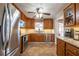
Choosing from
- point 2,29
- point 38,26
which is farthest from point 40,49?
point 2,29

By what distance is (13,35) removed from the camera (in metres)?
1.75

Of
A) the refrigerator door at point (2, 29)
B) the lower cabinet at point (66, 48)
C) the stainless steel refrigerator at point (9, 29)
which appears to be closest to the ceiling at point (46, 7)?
the stainless steel refrigerator at point (9, 29)

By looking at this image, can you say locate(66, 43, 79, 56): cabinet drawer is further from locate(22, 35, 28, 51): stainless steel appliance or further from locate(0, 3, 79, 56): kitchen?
locate(22, 35, 28, 51): stainless steel appliance

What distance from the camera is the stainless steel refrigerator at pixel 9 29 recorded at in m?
1.62

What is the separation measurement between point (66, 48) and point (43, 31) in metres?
0.51

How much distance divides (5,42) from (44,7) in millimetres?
813

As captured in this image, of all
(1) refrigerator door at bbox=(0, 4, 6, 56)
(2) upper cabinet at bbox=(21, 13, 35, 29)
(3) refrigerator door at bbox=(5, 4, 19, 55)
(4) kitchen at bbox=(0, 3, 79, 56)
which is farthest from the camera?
(2) upper cabinet at bbox=(21, 13, 35, 29)

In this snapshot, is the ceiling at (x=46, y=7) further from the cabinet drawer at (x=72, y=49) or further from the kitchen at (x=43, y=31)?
the cabinet drawer at (x=72, y=49)

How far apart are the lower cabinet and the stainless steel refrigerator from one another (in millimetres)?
716

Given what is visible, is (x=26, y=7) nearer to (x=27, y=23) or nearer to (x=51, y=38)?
(x=27, y=23)

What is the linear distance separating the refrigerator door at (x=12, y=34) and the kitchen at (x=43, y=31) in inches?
0.6

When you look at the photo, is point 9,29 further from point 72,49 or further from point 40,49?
point 72,49

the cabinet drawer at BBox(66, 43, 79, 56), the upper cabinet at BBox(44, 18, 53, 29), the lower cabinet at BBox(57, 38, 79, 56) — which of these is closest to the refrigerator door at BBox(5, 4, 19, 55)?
the upper cabinet at BBox(44, 18, 53, 29)

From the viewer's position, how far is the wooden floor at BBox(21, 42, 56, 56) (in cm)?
184
